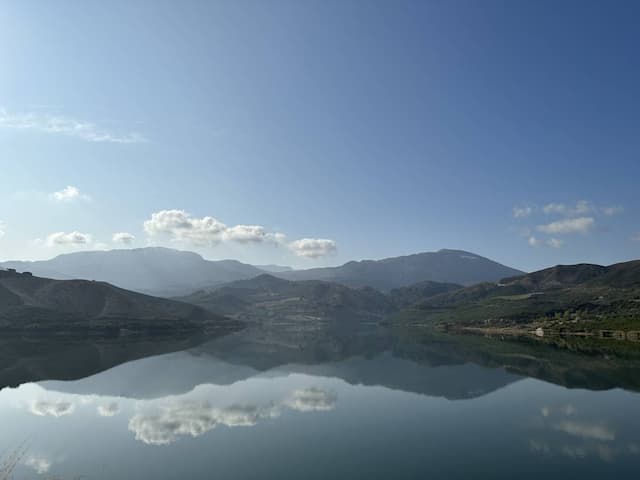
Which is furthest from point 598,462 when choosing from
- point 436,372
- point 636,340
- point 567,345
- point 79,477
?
point 636,340

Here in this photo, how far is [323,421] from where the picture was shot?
191ft

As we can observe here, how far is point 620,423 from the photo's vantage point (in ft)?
189

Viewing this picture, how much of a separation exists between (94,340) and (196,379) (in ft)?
410

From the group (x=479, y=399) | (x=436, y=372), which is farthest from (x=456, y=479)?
(x=436, y=372)

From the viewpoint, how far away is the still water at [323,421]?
131 ft

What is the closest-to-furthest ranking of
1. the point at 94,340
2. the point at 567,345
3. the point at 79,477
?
the point at 79,477 < the point at 567,345 < the point at 94,340

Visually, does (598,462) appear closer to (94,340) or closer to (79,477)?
(79,477)

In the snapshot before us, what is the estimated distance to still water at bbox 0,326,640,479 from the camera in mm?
39906

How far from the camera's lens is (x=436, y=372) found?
112m

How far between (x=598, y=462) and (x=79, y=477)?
4763 centimetres

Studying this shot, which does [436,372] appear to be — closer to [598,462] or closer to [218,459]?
[598,462]

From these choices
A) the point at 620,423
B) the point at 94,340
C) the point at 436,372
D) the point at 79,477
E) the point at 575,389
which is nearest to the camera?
the point at 79,477

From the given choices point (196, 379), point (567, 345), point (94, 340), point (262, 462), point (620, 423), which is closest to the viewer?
point (262, 462)

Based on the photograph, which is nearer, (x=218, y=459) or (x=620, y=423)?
(x=218, y=459)
